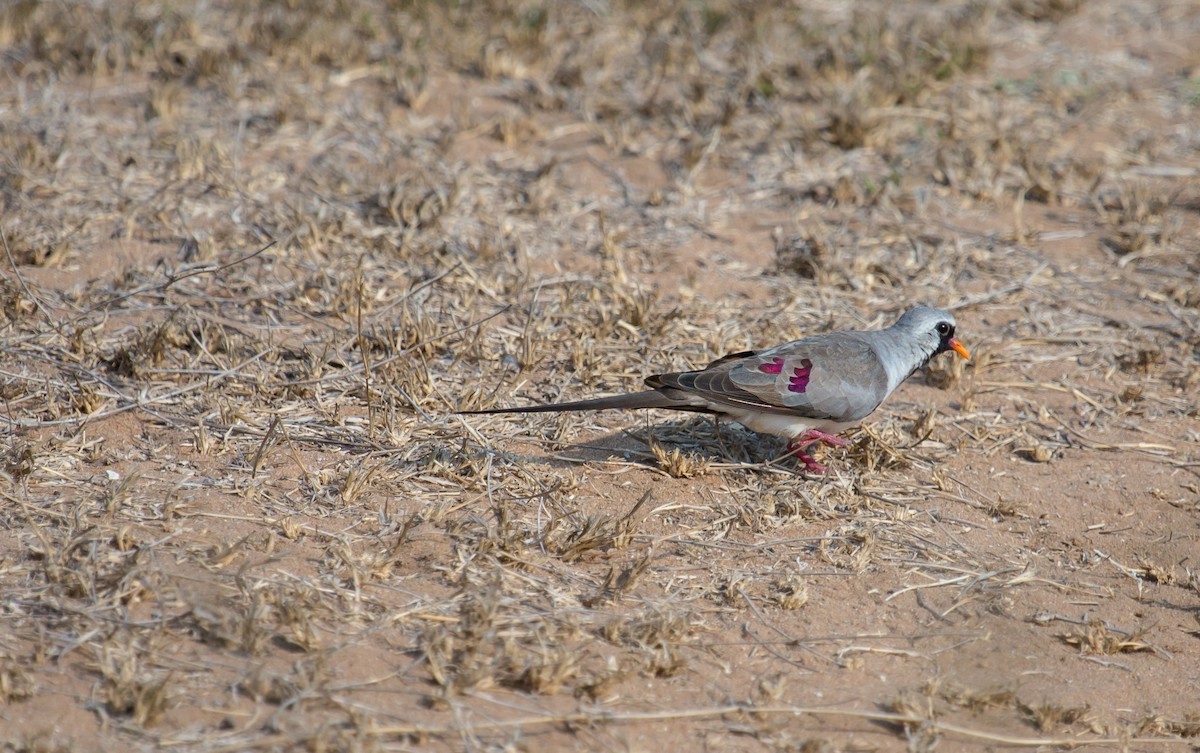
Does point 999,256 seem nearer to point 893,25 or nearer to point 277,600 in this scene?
point 893,25

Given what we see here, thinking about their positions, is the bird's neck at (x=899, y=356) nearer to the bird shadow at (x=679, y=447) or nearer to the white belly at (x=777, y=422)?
the white belly at (x=777, y=422)

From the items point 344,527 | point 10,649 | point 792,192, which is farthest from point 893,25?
point 10,649

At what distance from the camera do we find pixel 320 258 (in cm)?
663

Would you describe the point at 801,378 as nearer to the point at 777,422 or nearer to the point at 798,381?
the point at 798,381

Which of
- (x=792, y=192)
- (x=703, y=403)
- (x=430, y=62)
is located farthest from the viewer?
(x=430, y=62)

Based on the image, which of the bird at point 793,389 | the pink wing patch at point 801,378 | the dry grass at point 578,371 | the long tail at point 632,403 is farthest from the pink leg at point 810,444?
the long tail at point 632,403

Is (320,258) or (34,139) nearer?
(320,258)

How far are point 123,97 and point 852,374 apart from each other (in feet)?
18.7

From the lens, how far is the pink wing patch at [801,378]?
5.19 metres

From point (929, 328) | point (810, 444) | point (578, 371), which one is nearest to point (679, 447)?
point (810, 444)

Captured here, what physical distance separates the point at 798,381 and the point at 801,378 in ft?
0.09

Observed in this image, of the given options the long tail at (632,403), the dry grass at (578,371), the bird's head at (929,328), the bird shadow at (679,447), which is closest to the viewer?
the dry grass at (578,371)

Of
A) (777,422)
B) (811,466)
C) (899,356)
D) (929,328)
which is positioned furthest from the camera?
(929,328)

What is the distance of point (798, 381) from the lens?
5203 millimetres
